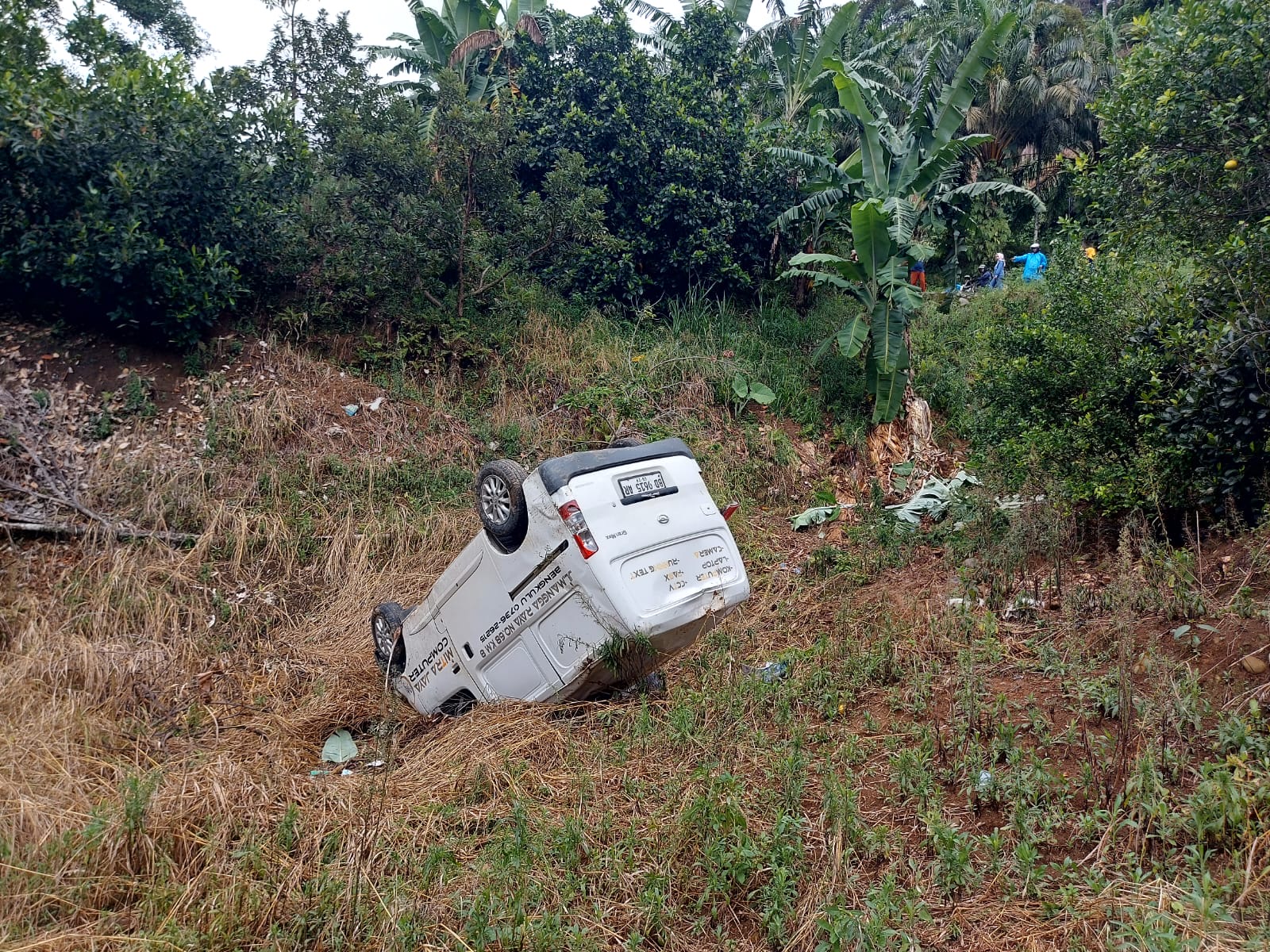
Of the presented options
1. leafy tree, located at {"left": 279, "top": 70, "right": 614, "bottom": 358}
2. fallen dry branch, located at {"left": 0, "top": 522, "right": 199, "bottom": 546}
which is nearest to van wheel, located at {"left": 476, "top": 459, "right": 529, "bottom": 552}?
fallen dry branch, located at {"left": 0, "top": 522, "right": 199, "bottom": 546}

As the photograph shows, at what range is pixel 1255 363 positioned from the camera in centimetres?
505

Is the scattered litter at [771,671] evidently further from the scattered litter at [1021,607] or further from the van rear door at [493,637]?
the scattered litter at [1021,607]

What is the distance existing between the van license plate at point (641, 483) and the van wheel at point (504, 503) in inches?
20.7

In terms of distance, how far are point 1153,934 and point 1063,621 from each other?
296cm

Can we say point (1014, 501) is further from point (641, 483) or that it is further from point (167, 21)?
Answer: point (167, 21)

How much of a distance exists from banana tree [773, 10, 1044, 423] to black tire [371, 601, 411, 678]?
6.54m

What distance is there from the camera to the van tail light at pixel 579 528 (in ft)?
13.7

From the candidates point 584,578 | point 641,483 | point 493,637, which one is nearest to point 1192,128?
point 641,483

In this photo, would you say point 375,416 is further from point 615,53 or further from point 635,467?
point 615,53

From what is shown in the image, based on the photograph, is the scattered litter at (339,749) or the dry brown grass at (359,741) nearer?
the dry brown grass at (359,741)

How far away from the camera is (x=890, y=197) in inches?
416

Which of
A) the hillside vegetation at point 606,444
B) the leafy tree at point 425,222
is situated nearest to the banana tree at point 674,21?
the hillside vegetation at point 606,444

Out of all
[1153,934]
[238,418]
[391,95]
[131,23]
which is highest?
[131,23]

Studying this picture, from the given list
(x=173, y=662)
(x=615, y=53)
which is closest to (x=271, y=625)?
(x=173, y=662)
